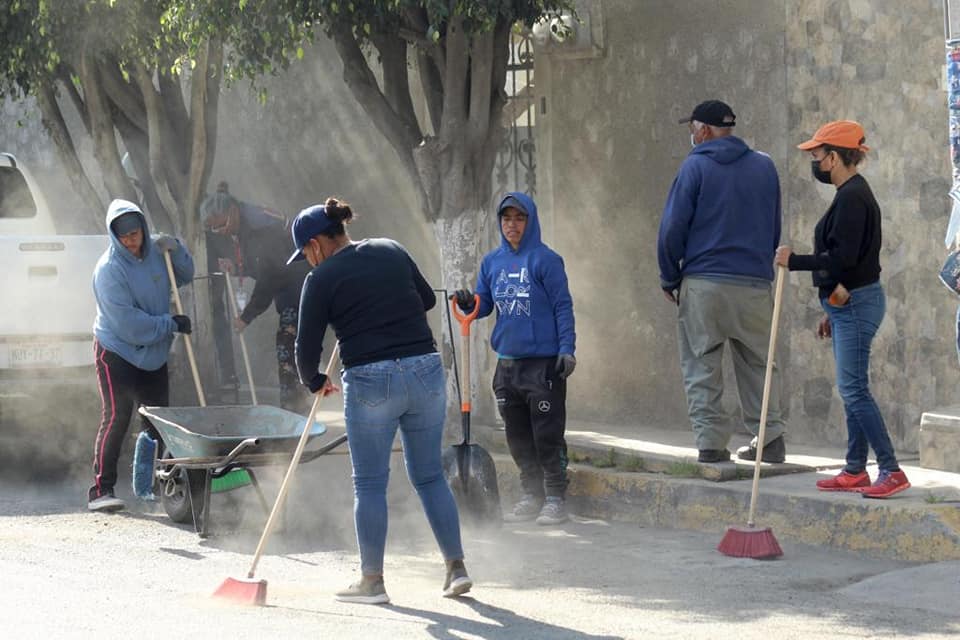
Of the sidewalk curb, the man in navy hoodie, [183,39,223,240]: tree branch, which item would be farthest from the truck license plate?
the man in navy hoodie

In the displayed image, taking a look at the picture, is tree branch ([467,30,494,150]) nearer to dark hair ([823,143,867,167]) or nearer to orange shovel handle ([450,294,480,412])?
orange shovel handle ([450,294,480,412])

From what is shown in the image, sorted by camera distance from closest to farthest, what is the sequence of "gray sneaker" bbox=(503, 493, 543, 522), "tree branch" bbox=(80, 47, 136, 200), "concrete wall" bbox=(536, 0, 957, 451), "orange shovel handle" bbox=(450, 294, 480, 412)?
"orange shovel handle" bbox=(450, 294, 480, 412) → "gray sneaker" bbox=(503, 493, 543, 522) → "concrete wall" bbox=(536, 0, 957, 451) → "tree branch" bbox=(80, 47, 136, 200)

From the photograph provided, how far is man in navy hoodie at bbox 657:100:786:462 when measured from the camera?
30.3 feet

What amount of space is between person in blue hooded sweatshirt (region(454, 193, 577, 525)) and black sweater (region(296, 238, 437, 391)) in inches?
81.6

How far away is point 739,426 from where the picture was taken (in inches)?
458

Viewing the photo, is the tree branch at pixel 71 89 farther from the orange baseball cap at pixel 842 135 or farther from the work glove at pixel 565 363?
the orange baseball cap at pixel 842 135

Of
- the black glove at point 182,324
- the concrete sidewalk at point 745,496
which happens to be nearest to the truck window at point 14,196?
the black glove at point 182,324

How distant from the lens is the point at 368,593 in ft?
23.7

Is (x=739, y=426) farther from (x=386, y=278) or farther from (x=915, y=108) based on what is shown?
(x=386, y=278)

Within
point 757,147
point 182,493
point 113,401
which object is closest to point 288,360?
point 113,401

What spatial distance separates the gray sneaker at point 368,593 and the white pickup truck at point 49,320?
4.98 metres

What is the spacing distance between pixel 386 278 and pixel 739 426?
5.04 m

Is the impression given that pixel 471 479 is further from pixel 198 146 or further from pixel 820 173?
pixel 198 146

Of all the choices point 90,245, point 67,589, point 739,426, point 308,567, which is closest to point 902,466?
point 739,426
